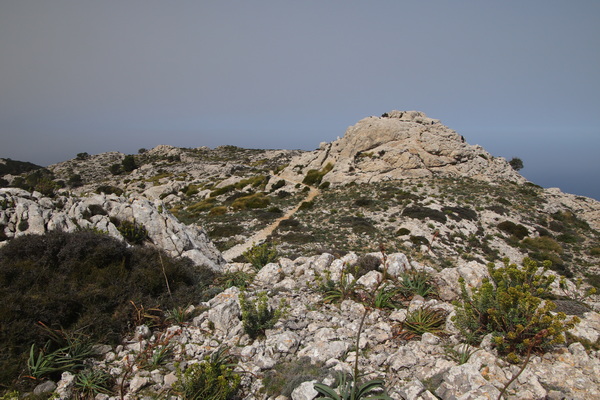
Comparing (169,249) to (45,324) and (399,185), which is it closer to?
(45,324)

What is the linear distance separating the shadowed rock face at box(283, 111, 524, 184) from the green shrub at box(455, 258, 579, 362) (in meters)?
41.1

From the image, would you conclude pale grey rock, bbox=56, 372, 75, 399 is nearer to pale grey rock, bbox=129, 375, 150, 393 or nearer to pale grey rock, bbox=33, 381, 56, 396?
pale grey rock, bbox=33, 381, 56, 396

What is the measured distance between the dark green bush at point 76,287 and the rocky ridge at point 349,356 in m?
0.78

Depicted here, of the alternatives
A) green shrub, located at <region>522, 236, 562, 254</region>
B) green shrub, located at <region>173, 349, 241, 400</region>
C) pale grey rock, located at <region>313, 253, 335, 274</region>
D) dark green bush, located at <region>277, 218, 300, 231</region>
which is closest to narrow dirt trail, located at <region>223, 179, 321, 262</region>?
dark green bush, located at <region>277, 218, 300, 231</region>

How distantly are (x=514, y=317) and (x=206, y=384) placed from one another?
518cm

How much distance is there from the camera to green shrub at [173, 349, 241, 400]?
4070 millimetres

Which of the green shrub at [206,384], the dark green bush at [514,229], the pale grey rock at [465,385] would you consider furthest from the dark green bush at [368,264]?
the dark green bush at [514,229]

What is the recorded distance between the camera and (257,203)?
124 ft

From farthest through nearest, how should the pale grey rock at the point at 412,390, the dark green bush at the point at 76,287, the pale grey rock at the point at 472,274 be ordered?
the pale grey rock at the point at 472,274 → the dark green bush at the point at 76,287 → the pale grey rock at the point at 412,390

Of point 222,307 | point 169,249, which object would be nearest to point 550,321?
point 222,307

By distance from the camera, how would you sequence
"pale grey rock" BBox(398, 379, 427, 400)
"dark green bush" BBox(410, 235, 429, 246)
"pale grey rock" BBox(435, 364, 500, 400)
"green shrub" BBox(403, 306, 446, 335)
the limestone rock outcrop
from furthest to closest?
"dark green bush" BBox(410, 235, 429, 246) → the limestone rock outcrop → "green shrub" BBox(403, 306, 446, 335) → "pale grey rock" BBox(398, 379, 427, 400) → "pale grey rock" BBox(435, 364, 500, 400)

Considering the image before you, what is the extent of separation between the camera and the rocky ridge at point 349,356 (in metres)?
3.98

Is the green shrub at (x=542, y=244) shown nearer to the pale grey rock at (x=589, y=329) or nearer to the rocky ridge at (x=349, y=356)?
the rocky ridge at (x=349, y=356)

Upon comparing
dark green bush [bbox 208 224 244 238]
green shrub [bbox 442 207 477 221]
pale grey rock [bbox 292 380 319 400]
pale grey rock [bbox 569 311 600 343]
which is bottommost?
dark green bush [bbox 208 224 244 238]
